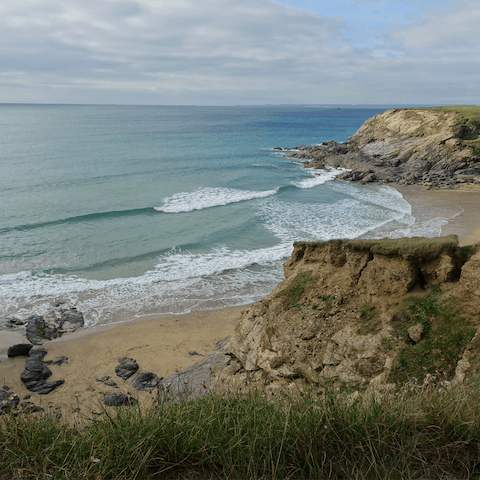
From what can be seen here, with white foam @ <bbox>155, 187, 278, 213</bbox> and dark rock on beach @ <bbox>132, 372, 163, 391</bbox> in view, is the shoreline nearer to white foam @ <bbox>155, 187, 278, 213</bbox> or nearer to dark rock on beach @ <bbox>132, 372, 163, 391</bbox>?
white foam @ <bbox>155, 187, 278, 213</bbox>

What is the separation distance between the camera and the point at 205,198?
3028 centimetres

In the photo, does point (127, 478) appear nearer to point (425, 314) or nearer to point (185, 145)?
point (425, 314)

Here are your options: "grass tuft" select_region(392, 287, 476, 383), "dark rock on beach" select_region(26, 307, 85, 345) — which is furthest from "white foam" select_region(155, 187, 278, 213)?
"grass tuft" select_region(392, 287, 476, 383)

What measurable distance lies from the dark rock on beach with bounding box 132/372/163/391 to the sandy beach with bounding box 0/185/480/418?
212mm

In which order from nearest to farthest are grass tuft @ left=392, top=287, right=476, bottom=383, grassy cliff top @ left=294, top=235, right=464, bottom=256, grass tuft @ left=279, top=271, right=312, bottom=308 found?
1. grass tuft @ left=392, top=287, right=476, bottom=383
2. grassy cliff top @ left=294, top=235, right=464, bottom=256
3. grass tuft @ left=279, top=271, right=312, bottom=308

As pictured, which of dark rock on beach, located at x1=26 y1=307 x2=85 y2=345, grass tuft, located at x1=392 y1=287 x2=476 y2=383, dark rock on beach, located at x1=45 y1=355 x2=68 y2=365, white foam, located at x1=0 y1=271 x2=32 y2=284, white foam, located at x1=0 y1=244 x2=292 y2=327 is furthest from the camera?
white foam, located at x1=0 y1=271 x2=32 y2=284

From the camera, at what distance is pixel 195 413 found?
3678mm

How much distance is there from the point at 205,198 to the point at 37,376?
21402 millimetres

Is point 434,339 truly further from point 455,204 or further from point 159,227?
point 455,204

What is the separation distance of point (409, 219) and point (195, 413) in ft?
82.2

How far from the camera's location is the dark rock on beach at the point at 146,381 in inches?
392

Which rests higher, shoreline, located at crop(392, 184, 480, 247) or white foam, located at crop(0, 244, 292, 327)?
shoreline, located at crop(392, 184, 480, 247)

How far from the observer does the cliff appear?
38.4 metres

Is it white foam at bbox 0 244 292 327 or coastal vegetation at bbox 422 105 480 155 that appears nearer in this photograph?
white foam at bbox 0 244 292 327
